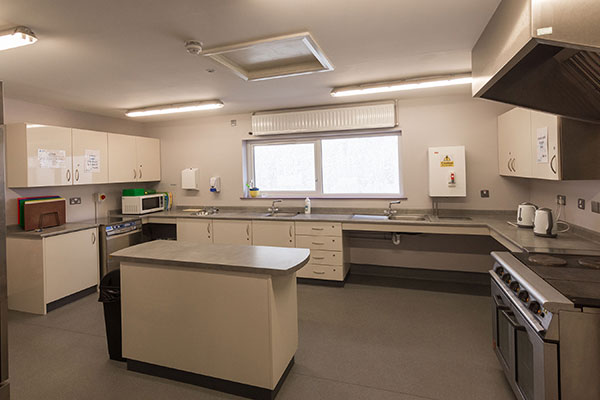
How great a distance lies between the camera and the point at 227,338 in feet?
7.00

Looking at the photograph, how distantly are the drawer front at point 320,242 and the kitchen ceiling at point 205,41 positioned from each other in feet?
6.16

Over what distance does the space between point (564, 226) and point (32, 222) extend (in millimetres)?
5725

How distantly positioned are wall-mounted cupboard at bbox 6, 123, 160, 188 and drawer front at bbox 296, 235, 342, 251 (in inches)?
117

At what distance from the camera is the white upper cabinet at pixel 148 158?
5.21m

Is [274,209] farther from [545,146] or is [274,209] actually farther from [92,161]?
[545,146]

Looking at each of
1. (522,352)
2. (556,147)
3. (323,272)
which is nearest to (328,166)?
(323,272)

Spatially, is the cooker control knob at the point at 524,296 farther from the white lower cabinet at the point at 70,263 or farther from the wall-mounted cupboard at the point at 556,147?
the white lower cabinet at the point at 70,263

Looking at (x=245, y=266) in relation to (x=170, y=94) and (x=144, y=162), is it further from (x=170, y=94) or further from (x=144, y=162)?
(x=144, y=162)

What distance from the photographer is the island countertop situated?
6.79 ft

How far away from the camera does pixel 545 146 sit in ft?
8.61

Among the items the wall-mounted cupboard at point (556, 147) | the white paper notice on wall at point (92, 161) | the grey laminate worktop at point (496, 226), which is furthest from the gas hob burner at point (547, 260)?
the white paper notice on wall at point (92, 161)

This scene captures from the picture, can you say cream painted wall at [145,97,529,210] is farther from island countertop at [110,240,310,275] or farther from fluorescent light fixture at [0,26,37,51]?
fluorescent light fixture at [0,26,37,51]

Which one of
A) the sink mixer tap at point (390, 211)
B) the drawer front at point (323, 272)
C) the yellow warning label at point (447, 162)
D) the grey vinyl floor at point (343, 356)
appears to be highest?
the yellow warning label at point (447, 162)

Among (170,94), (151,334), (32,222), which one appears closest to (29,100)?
(32,222)
